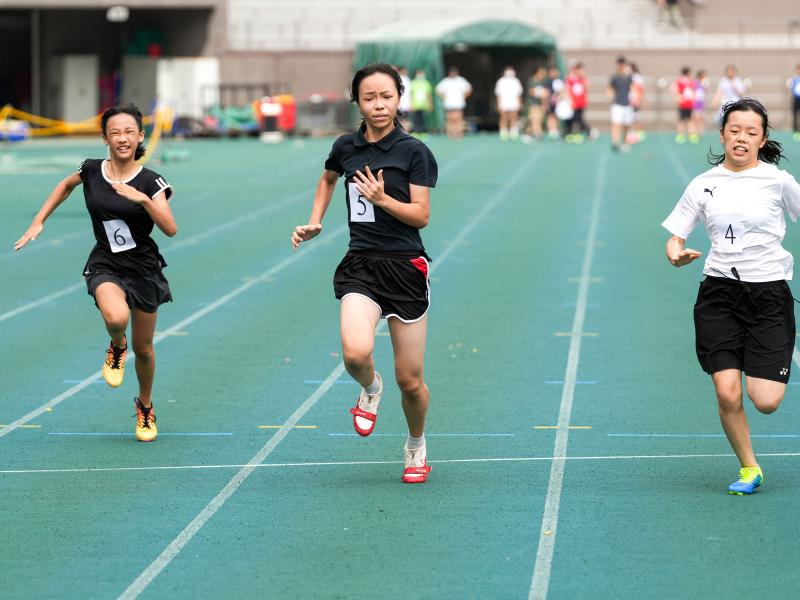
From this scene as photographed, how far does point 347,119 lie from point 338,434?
120ft

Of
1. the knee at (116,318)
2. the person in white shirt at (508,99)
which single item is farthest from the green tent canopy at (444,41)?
the knee at (116,318)

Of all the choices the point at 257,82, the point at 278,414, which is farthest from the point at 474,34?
the point at 278,414

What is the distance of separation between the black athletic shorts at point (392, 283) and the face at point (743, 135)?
53.7 inches

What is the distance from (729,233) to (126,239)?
293 centimetres

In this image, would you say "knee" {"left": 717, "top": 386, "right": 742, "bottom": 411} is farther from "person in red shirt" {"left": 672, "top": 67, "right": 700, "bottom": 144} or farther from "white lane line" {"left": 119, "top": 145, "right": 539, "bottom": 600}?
"person in red shirt" {"left": 672, "top": 67, "right": 700, "bottom": 144}

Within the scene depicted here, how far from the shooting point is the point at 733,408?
253 inches

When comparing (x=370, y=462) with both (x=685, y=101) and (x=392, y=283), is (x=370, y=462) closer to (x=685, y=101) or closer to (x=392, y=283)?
(x=392, y=283)

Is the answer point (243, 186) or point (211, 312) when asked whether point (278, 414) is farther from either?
point (243, 186)

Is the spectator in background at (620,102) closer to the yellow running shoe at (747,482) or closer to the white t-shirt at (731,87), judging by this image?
the white t-shirt at (731,87)

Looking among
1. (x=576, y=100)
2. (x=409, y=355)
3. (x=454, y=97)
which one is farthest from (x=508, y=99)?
(x=409, y=355)

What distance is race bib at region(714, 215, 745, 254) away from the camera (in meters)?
6.42

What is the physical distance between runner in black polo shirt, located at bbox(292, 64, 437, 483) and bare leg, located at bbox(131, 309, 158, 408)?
1.35 m

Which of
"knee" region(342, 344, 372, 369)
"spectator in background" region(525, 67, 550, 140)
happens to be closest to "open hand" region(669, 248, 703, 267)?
"knee" region(342, 344, 372, 369)

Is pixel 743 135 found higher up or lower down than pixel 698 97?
higher up
